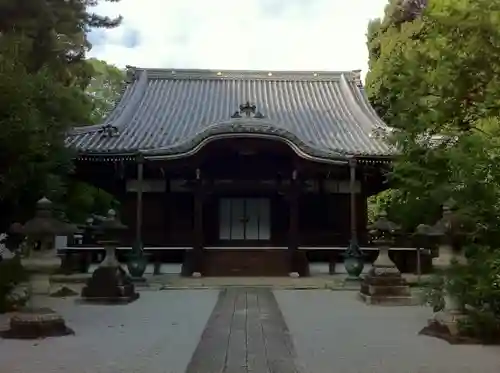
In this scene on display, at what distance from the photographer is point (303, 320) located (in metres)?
8.73

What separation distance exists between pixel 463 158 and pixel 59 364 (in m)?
4.58

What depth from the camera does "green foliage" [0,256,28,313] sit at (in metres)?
8.21

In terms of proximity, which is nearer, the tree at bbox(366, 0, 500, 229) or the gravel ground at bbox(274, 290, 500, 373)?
the gravel ground at bbox(274, 290, 500, 373)

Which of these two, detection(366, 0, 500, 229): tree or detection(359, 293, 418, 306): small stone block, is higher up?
detection(366, 0, 500, 229): tree

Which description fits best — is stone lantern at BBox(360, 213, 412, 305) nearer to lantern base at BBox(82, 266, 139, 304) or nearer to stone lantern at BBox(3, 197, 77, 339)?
lantern base at BBox(82, 266, 139, 304)

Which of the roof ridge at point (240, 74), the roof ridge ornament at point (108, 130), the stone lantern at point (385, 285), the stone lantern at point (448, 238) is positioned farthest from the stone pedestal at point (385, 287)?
the roof ridge at point (240, 74)

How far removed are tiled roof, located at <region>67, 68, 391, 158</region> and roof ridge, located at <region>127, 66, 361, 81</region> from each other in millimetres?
42

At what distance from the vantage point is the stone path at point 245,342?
5590 millimetres

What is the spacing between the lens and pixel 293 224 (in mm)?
15914

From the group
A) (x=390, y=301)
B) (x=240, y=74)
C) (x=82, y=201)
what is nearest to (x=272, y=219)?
(x=82, y=201)

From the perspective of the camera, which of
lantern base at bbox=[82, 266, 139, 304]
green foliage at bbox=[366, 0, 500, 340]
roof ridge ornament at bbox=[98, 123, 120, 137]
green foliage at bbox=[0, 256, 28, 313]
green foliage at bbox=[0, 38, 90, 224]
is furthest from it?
roof ridge ornament at bbox=[98, 123, 120, 137]

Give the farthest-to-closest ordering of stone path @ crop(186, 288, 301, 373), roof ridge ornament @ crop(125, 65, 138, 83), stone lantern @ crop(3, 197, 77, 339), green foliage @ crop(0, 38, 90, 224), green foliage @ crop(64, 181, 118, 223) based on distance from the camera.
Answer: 1. roof ridge ornament @ crop(125, 65, 138, 83)
2. green foliage @ crop(64, 181, 118, 223)
3. green foliage @ crop(0, 38, 90, 224)
4. stone lantern @ crop(3, 197, 77, 339)
5. stone path @ crop(186, 288, 301, 373)

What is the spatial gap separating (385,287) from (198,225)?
6.47 metres

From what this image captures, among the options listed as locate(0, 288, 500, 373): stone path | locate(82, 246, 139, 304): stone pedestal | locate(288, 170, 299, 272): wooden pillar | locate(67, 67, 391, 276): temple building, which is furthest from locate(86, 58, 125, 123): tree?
locate(0, 288, 500, 373): stone path
